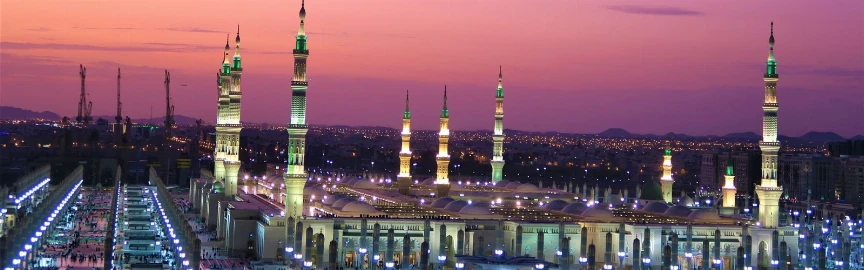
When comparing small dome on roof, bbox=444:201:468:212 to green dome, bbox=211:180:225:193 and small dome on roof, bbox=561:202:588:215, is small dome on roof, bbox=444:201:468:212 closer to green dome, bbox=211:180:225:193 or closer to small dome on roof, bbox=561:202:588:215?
small dome on roof, bbox=561:202:588:215

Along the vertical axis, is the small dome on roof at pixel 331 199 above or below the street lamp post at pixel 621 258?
above

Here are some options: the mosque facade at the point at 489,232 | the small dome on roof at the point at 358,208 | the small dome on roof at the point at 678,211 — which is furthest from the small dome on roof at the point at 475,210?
the small dome on roof at the point at 678,211

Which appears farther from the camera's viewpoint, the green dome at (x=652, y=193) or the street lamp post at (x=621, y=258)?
the green dome at (x=652, y=193)

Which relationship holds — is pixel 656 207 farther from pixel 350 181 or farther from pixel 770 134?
pixel 350 181

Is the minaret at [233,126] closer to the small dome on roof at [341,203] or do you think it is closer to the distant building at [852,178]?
the small dome on roof at [341,203]

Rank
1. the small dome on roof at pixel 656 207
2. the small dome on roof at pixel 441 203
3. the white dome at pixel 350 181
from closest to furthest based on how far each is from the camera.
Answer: the small dome on roof at pixel 441 203
the small dome on roof at pixel 656 207
the white dome at pixel 350 181

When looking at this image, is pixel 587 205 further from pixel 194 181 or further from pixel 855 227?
pixel 194 181
